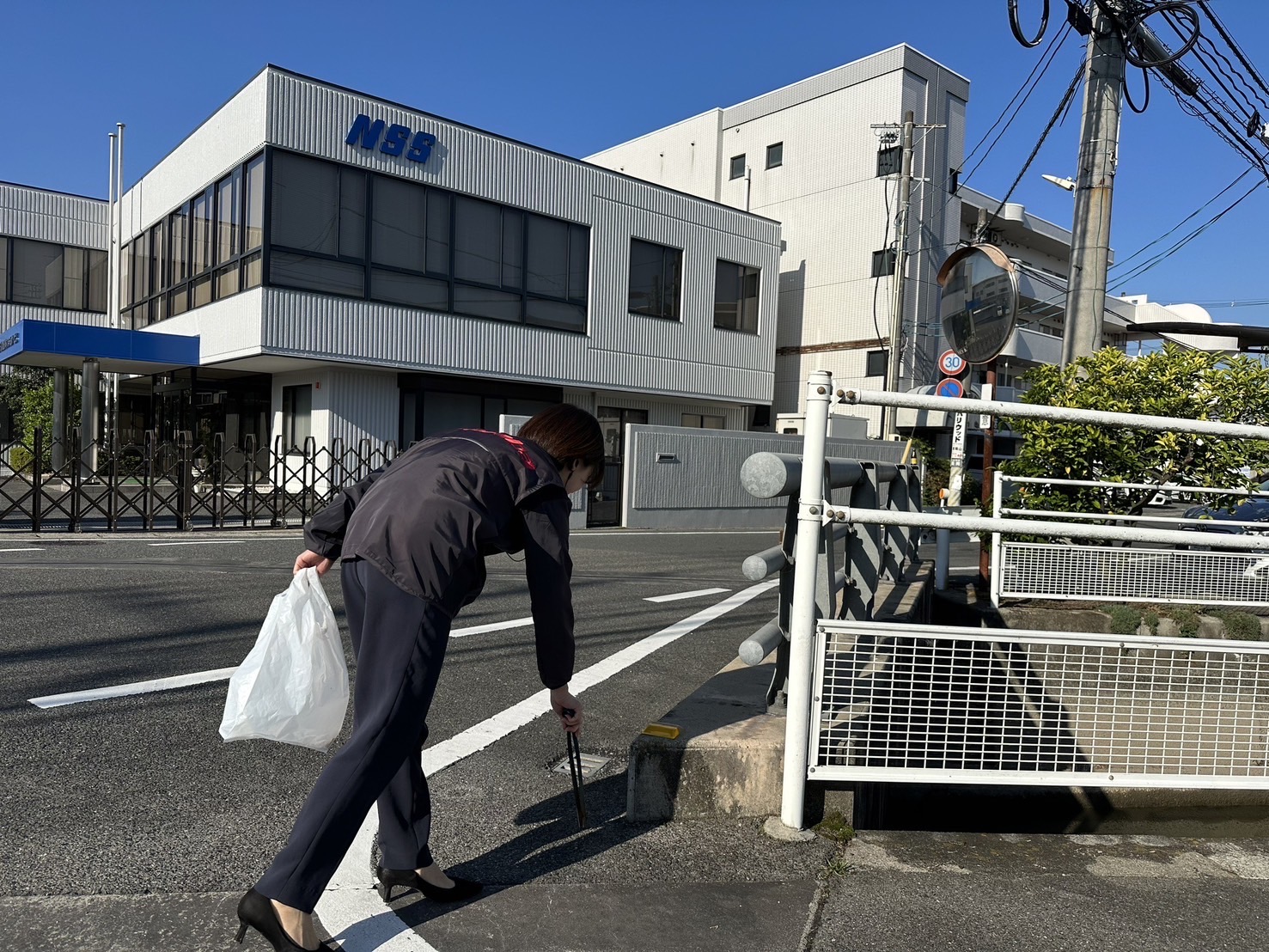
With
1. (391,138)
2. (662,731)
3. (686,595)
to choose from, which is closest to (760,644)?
(662,731)

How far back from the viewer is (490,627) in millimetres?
6836

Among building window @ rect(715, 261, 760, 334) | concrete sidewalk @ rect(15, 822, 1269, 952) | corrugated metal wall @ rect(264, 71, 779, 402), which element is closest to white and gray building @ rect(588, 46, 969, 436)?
corrugated metal wall @ rect(264, 71, 779, 402)

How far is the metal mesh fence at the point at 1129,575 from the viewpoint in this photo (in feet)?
24.0

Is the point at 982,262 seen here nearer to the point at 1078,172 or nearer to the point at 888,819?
the point at 1078,172

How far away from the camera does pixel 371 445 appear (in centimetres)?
1831

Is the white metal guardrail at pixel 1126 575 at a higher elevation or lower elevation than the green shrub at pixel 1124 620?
higher

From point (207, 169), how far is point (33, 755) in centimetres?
1705

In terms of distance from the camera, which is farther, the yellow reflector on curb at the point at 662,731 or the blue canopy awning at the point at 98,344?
the blue canopy awning at the point at 98,344

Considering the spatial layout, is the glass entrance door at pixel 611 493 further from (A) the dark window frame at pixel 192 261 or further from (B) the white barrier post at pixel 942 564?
(B) the white barrier post at pixel 942 564

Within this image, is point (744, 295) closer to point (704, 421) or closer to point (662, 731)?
point (704, 421)

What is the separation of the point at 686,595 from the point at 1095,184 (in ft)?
19.2

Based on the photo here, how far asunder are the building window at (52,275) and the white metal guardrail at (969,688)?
26.4 m

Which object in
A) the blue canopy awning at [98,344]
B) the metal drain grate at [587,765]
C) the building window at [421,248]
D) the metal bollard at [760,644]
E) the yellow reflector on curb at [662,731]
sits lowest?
the metal drain grate at [587,765]

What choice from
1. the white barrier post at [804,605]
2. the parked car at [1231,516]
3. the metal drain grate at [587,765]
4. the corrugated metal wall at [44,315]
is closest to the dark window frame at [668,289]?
the parked car at [1231,516]
